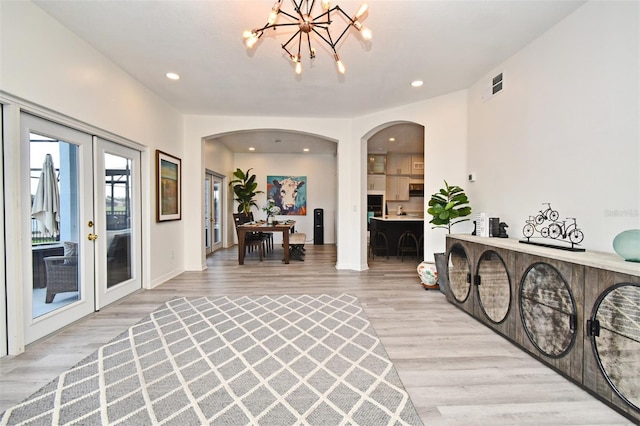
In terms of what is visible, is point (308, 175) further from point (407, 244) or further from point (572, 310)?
point (572, 310)

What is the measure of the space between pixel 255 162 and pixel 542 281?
7.37 m

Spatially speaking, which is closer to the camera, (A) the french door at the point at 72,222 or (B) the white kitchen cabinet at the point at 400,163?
(A) the french door at the point at 72,222

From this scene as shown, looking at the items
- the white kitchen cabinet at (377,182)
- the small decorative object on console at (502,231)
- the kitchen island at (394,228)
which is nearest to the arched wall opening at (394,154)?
the white kitchen cabinet at (377,182)

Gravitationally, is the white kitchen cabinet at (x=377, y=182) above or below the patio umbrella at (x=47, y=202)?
above

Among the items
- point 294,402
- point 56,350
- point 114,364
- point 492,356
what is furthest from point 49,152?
point 492,356

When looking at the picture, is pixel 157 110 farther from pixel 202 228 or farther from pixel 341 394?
pixel 341 394

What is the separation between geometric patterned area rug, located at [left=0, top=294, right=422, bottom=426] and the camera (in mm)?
1408

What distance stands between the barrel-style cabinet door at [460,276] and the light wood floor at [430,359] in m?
0.12

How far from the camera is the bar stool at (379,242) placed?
5.89m

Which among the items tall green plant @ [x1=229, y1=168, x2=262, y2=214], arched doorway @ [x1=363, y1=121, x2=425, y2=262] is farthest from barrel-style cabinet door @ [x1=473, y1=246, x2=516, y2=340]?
tall green plant @ [x1=229, y1=168, x2=262, y2=214]

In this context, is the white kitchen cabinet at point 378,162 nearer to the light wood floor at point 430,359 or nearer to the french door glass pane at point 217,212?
the french door glass pane at point 217,212

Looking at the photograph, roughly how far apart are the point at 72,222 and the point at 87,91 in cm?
131

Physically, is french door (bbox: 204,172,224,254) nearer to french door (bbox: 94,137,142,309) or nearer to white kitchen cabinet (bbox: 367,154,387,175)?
french door (bbox: 94,137,142,309)

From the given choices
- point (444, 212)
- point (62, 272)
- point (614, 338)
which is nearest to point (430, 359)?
point (614, 338)
